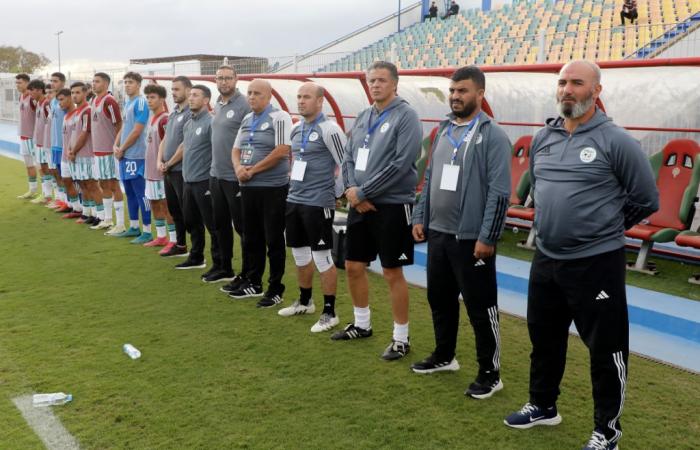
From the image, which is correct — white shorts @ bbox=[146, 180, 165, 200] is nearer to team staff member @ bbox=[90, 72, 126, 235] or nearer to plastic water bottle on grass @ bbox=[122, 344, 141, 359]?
team staff member @ bbox=[90, 72, 126, 235]

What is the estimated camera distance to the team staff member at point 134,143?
7.36m

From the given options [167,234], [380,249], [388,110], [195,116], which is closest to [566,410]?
[380,249]

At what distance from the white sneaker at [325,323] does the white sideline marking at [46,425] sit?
1.88 meters

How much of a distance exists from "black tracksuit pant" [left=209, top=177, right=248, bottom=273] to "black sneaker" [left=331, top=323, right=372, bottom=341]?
143cm

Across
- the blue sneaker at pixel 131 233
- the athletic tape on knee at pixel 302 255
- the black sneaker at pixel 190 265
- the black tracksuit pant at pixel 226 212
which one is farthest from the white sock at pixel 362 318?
the blue sneaker at pixel 131 233

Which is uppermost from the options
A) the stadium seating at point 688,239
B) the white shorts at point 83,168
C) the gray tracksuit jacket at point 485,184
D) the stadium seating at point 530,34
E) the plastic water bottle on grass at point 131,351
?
the stadium seating at point 530,34

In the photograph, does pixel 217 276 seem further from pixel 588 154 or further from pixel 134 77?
pixel 588 154

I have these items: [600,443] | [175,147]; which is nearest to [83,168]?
[175,147]

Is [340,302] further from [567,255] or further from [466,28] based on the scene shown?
[466,28]

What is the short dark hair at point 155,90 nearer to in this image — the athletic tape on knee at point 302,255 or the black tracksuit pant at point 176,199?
the black tracksuit pant at point 176,199

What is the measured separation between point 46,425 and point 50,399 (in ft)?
0.95

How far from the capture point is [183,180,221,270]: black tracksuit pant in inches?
243

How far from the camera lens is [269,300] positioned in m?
5.38

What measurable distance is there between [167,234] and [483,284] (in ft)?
16.9
